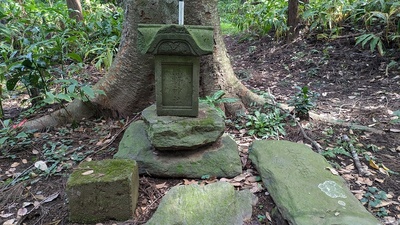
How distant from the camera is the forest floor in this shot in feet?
7.86

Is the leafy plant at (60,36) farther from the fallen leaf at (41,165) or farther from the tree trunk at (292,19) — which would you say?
the tree trunk at (292,19)

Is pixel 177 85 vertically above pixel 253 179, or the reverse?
pixel 177 85

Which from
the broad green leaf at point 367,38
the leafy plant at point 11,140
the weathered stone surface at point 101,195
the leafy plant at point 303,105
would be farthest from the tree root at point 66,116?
the broad green leaf at point 367,38

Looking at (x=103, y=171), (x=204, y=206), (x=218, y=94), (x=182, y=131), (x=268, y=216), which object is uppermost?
(x=218, y=94)

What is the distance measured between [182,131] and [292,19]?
5.76 m

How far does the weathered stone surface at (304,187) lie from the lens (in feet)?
6.44

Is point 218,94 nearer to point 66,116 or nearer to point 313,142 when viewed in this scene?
point 313,142

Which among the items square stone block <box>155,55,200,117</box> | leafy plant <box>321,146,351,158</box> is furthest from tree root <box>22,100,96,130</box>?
leafy plant <box>321,146,351,158</box>

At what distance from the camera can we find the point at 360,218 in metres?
1.94

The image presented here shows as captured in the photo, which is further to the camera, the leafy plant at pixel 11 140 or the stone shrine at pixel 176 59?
the leafy plant at pixel 11 140

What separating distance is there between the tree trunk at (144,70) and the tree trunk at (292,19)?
4.00m

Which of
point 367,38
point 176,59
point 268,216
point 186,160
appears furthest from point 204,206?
point 367,38

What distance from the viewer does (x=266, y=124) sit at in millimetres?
3461

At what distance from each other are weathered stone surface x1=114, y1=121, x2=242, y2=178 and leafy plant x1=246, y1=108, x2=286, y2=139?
61 cm
